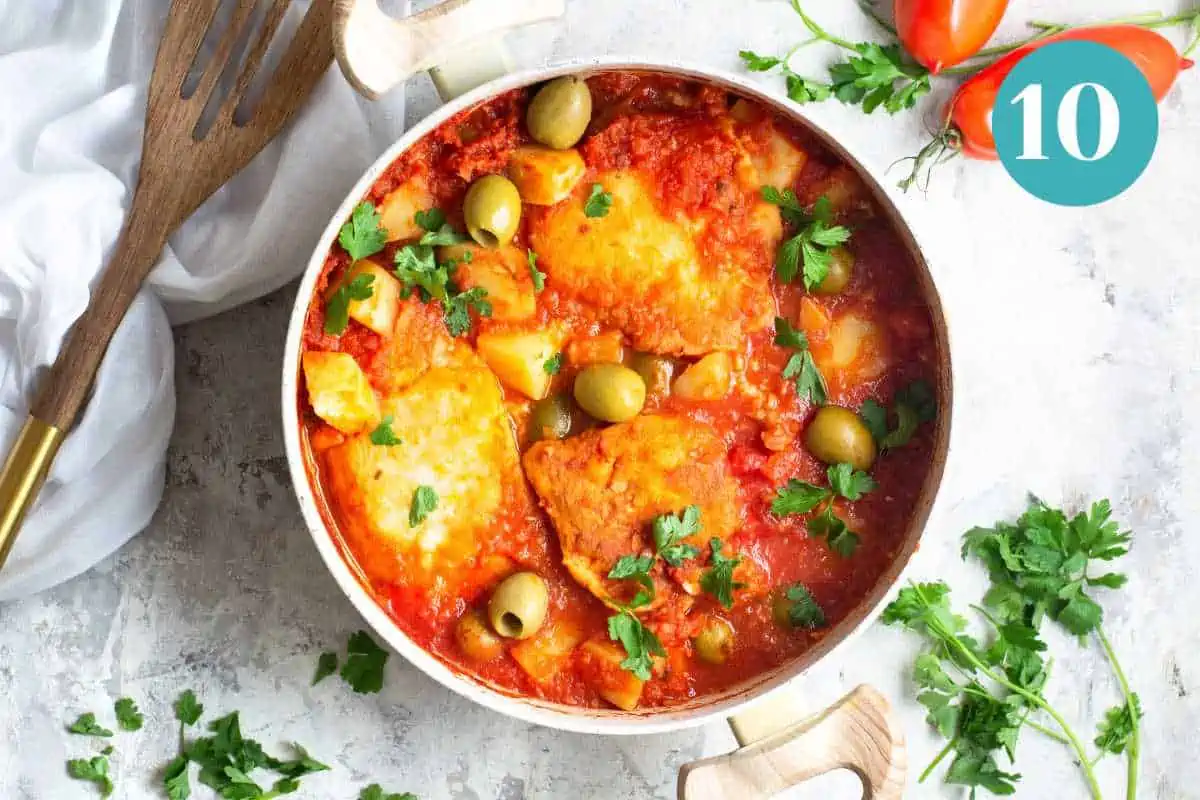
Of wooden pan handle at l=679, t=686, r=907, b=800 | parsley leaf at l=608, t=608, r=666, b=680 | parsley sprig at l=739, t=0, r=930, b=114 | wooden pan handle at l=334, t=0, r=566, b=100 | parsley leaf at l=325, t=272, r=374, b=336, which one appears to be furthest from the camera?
parsley sprig at l=739, t=0, r=930, b=114

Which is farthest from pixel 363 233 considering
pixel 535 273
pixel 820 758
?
pixel 820 758

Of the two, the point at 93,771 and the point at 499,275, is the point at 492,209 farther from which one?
the point at 93,771

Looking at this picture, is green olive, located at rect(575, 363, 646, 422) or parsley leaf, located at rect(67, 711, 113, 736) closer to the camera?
green olive, located at rect(575, 363, 646, 422)

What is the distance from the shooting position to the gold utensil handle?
9.45 feet

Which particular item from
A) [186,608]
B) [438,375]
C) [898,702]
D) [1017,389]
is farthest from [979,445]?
[186,608]

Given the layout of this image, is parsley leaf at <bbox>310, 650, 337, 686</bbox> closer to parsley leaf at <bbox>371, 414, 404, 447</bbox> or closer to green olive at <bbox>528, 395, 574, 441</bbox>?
parsley leaf at <bbox>371, 414, 404, 447</bbox>

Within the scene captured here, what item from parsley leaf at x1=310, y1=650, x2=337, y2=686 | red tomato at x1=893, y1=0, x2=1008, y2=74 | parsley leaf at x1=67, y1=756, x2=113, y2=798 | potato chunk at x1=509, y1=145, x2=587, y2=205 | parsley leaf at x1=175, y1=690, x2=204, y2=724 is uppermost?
red tomato at x1=893, y1=0, x2=1008, y2=74

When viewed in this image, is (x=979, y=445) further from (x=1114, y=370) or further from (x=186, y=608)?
Result: (x=186, y=608)

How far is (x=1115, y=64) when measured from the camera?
314cm

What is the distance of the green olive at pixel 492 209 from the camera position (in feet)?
9.06

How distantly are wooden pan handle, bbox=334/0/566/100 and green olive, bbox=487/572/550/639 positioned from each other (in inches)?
43.3

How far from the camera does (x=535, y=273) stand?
Answer: 285 cm

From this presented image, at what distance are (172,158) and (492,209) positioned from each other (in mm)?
801

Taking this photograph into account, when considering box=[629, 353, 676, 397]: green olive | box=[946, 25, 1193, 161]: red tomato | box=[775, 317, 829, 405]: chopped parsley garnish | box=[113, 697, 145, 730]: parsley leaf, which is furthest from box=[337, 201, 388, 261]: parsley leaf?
box=[946, 25, 1193, 161]: red tomato
